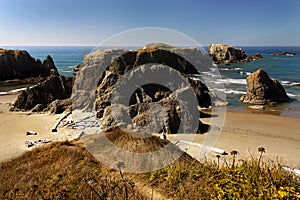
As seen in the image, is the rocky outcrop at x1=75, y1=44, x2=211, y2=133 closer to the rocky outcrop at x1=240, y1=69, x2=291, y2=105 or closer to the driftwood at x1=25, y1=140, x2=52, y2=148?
the driftwood at x1=25, y1=140, x2=52, y2=148

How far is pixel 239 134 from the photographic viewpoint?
17391mm

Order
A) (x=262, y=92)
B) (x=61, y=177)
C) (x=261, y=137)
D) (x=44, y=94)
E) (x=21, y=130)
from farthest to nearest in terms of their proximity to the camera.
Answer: (x=262, y=92) < (x=44, y=94) < (x=21, y=130) < (x=261, y=137) < (x=61, y=177)

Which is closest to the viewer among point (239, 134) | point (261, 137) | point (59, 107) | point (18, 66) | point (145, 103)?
point (261, 137)

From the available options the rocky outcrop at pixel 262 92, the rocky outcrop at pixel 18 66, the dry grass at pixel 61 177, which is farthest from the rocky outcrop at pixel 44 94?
the rocky outcrop at pixel 18 66

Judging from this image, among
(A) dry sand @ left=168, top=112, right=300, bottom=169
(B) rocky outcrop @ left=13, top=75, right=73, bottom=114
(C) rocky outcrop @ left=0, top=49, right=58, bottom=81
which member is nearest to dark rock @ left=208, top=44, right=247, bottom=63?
(C) rocky outcrop @ left=0, top=49, right=58, bottom=81

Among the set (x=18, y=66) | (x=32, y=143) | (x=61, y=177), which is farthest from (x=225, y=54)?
(x=61, y=177)

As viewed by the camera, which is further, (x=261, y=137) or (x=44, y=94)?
(x=44, y=94)

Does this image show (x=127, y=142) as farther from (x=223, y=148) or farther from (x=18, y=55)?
(x=18, y=55)

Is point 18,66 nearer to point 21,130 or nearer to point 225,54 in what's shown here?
point 21,130

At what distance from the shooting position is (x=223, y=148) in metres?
14.2

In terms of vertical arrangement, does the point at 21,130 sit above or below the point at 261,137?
below

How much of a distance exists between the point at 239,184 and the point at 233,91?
3333 cm

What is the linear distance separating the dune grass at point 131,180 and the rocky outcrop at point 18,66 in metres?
51.1

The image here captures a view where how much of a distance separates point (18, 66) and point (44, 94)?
3674 cm
